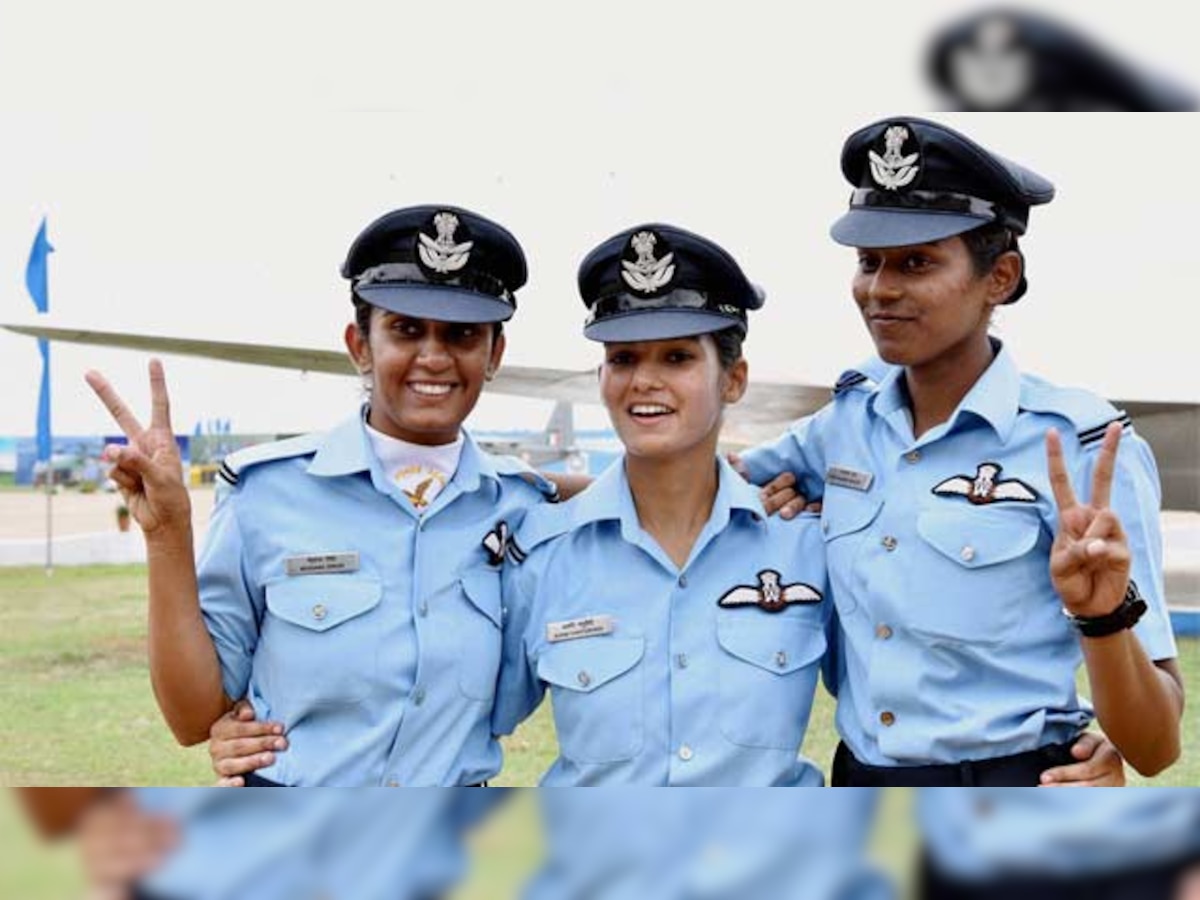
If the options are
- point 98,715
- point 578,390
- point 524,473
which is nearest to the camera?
point 524,473

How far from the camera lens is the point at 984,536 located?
1.85 metres

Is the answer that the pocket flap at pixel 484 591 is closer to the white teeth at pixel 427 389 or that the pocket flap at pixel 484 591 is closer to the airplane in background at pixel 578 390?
the white teeth at pixel 427 389

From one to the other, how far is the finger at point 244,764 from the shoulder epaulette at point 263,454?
0.41m

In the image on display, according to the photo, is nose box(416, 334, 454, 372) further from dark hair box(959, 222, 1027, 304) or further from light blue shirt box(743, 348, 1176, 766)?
dark hair box(959, 222, 1027, 304)

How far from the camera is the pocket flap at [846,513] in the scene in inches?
77.0

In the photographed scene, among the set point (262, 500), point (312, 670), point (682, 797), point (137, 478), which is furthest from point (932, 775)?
point (137, 478)

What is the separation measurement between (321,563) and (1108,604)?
1.09 m

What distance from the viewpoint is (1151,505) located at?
1.80 meters

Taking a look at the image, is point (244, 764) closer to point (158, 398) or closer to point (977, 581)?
point (158, 398)

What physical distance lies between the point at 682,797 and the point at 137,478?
0.93 meters

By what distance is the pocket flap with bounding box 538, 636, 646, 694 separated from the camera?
1.93 meters

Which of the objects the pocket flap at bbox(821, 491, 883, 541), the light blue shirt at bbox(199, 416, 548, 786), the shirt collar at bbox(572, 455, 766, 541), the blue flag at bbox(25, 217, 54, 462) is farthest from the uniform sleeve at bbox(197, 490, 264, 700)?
the blue flag at bbox(25, 217, 54, 462)

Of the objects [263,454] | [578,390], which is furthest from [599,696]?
[578,390]

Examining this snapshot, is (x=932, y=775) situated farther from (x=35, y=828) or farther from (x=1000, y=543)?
(x=35, y=828)
